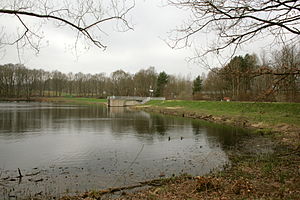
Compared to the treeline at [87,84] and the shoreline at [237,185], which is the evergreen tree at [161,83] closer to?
the treeline at [87,84]

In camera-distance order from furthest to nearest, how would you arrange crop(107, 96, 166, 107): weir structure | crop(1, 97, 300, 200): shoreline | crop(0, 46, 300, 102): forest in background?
crop(107, 96, 166, 107): weir structure < crop(0, 46, 300, 102): forest in background < crop(1, 97, 300, 200): shoreline

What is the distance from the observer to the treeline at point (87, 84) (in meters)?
87.8

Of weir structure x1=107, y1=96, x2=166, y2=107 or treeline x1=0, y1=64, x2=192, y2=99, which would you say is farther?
treeline x1=0, y1=64, x2=192, y2=99

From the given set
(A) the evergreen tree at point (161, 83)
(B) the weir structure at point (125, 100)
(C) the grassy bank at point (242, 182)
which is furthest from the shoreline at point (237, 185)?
(A) the evergreen tree at point (161, 83)

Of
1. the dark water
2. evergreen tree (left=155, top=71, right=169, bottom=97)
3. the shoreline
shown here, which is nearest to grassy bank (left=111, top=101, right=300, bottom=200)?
the shoreline

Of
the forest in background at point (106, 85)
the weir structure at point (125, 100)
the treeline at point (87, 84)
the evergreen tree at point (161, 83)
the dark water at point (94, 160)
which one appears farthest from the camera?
the treeline at point (87, 84)

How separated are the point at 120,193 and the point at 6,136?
15185 millimetres

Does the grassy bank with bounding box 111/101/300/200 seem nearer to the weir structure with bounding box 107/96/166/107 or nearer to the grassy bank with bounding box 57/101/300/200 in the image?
the grassy bank with bounding box 57/101/300/200

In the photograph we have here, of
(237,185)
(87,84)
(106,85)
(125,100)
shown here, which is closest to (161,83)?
(125,100)

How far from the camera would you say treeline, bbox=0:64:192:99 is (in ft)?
288

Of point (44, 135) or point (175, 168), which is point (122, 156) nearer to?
point (175, 168)

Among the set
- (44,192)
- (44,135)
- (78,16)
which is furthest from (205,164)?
(44,135)

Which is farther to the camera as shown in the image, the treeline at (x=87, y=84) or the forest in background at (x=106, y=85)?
the treeline at (x=87, y=84)

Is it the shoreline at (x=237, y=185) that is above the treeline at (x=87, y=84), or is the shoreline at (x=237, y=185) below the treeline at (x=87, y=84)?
below
